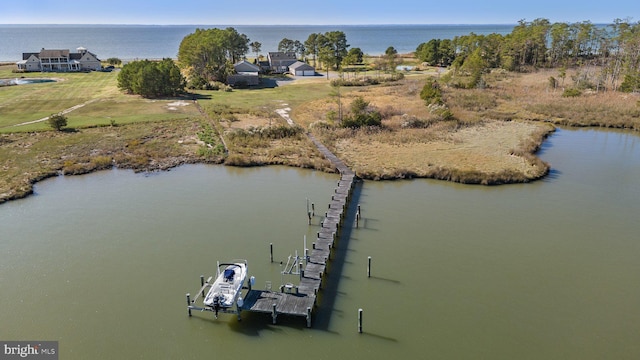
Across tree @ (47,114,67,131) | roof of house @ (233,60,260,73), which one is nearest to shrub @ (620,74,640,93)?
roof of house @ (233,60,260,73)

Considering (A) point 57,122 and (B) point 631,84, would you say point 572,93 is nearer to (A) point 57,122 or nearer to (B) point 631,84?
(B) point 631,84

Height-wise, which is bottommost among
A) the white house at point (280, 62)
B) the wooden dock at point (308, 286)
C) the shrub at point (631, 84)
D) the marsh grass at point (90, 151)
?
the wooden dock at point (308, 286)

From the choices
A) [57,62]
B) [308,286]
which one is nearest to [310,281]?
[308,286]

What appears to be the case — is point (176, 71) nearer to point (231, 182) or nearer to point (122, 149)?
point (122, 149)

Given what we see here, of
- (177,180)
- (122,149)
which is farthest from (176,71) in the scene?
(177,180)

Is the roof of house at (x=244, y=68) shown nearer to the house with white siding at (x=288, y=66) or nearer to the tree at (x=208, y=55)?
the tree at (x=208, y=55)

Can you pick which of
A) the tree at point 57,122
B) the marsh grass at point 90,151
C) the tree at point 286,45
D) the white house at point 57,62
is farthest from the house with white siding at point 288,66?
the tree at point 57,122
